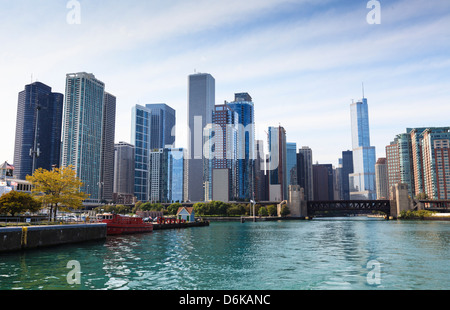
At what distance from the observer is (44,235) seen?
183ft

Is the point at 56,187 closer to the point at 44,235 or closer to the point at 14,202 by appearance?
the point at 14,202

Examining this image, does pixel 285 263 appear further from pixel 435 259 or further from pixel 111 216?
pixel 111 216

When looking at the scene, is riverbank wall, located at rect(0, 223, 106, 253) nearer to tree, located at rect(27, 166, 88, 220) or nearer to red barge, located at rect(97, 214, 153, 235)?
tree, located at rect(27, 166, 88, 220)

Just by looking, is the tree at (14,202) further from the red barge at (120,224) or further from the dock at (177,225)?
the dock at (177,225)

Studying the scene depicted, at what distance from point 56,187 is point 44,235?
24.1 meters

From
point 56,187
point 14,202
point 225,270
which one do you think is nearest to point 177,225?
point 56,187

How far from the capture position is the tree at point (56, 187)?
3000 inches

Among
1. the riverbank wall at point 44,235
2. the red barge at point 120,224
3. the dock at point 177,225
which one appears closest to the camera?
the riverbank wall at point 44,235

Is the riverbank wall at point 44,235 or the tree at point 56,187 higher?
the tree at point 56,187

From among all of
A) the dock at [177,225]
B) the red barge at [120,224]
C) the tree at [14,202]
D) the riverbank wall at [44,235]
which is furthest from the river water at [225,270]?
the dock at [177,225]

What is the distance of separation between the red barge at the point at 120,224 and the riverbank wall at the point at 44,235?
1220 cm

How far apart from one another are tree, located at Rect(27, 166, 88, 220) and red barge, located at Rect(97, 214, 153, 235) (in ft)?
27.0
